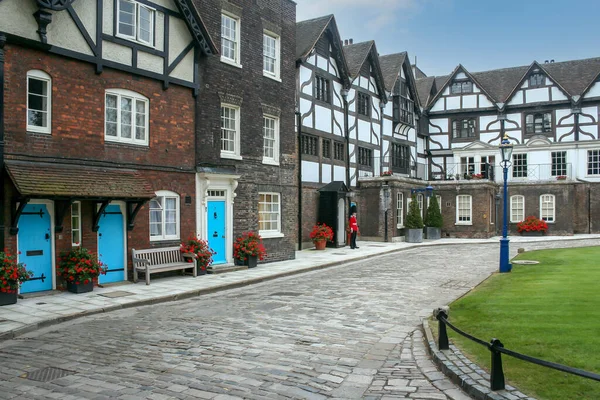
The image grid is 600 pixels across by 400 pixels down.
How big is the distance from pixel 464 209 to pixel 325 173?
1330cm

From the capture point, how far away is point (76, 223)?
45.0ft

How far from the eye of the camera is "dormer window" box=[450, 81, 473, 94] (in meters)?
42.3

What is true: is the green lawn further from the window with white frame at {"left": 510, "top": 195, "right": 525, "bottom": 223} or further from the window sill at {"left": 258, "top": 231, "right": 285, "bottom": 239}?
the window with white frame at {"left": 510, "top": 195, "right": 525, "bottom": 223}

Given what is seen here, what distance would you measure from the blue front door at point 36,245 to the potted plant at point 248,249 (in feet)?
22.5

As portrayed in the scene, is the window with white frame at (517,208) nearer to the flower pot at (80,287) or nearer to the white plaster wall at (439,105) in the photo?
the white plaster wall at (439,105)

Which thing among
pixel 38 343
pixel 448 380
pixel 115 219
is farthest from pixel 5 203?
pixel 448 380

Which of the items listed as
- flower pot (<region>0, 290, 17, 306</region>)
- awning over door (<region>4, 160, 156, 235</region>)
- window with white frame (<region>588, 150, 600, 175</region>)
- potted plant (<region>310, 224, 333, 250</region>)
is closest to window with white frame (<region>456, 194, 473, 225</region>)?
window with white frame (<region>588, 150, 600, 175</region>)

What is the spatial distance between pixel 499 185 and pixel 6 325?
3560 cm

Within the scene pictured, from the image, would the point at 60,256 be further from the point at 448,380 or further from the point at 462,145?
the point at 462,145

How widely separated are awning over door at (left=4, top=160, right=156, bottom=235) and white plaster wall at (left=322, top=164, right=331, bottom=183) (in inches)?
548

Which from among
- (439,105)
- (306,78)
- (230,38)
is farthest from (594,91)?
(230,38)

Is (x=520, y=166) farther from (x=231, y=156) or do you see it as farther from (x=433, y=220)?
(x=231, y=156)

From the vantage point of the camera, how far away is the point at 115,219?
48.1ft

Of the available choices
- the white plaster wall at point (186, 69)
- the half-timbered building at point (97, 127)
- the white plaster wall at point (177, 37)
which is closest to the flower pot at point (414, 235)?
the half-timbered building at point (97, 127)
